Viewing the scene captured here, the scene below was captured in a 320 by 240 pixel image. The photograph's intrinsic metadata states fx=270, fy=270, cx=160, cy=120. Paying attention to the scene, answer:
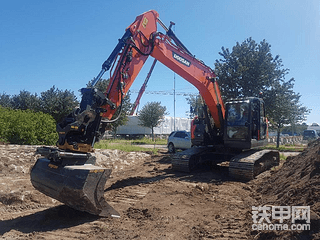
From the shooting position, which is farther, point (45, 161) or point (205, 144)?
point (205, 144)

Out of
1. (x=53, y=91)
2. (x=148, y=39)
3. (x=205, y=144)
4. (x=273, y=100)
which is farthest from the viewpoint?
(x=53, y=91)

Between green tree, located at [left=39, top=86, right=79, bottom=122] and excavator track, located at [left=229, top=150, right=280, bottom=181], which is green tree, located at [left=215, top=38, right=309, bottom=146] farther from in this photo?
green tree, located at [left=39, top=86, right=79, bottom=122]

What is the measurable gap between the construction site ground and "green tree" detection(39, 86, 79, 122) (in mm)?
16512

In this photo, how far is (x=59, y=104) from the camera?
2509 cm

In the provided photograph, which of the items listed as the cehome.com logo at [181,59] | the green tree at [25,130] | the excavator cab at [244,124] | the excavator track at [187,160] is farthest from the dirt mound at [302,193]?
the green tree at [25,130]

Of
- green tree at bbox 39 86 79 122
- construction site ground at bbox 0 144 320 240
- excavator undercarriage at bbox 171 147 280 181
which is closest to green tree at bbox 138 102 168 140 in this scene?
green tree at bbox 39 86 79 122

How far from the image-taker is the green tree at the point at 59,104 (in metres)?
24.9

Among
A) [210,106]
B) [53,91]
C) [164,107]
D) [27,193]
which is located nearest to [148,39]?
[210,106]

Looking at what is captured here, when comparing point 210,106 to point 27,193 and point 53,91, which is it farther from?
point 53,91

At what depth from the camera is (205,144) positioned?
10.9m

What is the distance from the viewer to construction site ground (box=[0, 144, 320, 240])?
14.9 ft

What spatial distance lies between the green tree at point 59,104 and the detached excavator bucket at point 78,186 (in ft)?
65.7

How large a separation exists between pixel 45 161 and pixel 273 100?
16696 millimetres

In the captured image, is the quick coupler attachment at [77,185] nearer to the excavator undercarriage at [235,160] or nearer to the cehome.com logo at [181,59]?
the excavator undercarriage at [235,160]
